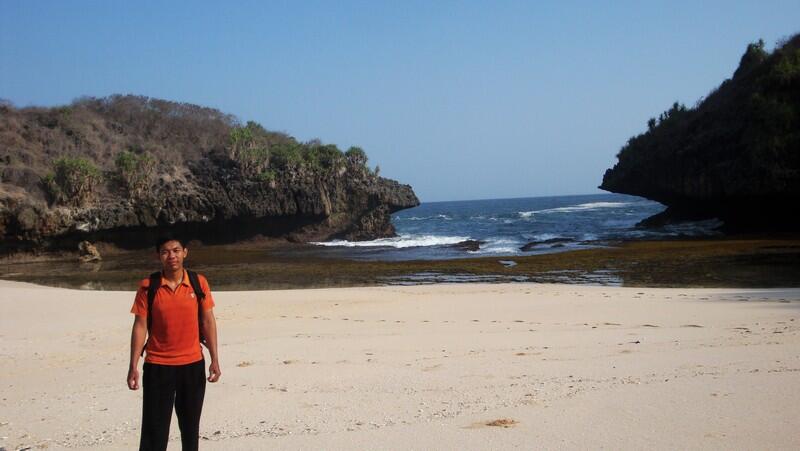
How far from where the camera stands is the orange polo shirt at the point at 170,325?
3855mm

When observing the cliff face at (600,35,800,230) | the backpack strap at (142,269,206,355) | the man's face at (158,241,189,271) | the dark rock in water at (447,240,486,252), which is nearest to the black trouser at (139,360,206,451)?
the backpack strap at (142,269,206,355)

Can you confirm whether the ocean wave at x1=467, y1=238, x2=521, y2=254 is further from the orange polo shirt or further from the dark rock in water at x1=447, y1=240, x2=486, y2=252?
the orange polo shirt

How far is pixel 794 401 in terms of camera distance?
4.85m

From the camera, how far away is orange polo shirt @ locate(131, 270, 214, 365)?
152 inches

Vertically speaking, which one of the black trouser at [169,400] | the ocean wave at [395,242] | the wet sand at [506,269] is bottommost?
the wet sand at [506,269]

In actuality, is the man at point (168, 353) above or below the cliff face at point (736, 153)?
below

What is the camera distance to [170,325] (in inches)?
152

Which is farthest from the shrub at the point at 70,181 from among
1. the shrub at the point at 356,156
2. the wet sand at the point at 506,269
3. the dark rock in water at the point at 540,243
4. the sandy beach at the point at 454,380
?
the sandy beach at the point at 454,380

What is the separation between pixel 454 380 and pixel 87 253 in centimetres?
3133

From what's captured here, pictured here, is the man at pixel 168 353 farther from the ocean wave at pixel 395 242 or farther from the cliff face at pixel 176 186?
the ocean wave at pixel 395 242

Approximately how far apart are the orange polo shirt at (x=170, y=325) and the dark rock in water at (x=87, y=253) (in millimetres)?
30541

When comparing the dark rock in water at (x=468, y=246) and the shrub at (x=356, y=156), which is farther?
the shrub at (x=356, y=156)

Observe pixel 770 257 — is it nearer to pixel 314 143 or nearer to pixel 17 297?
pixel 17 297

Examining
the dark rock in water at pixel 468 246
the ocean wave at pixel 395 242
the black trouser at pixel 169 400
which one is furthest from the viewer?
the ocean wave at pixel 395 242
